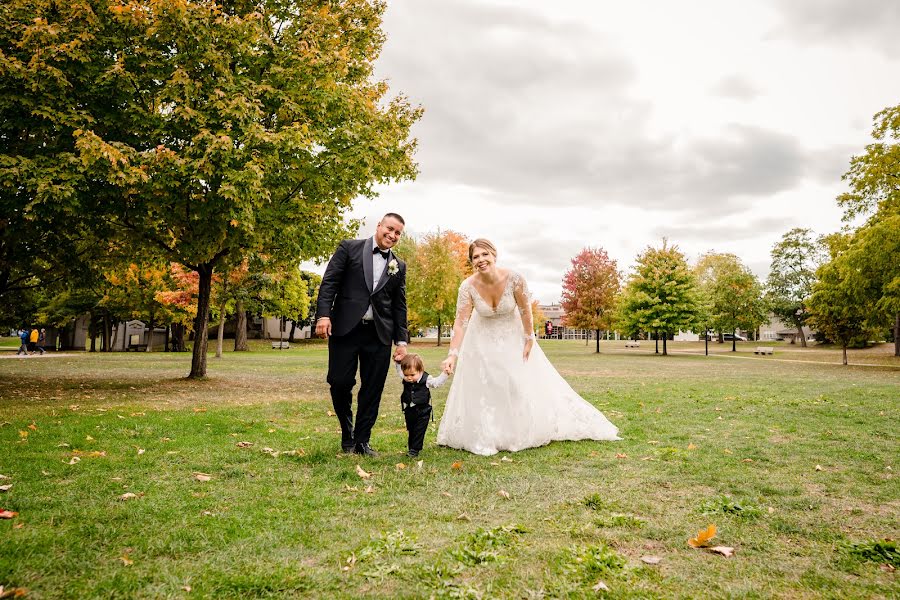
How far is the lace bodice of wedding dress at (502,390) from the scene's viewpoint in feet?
20.6

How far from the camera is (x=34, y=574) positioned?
2.79 m

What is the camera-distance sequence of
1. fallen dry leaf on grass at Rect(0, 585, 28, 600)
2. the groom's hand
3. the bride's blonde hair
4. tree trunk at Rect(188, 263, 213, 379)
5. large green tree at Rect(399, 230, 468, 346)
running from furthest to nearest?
large green tree at Rect(399, 230, 468, 346) → tree trunk at Rect(188, 263, 213, 379) → the bride's blonde hair → the groom's hand → fallen dry leaf on grass at Rect(0, 585, 28, 600)

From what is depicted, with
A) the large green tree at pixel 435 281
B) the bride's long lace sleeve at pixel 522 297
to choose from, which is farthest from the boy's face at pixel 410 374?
the large green tree at pixel 435 281

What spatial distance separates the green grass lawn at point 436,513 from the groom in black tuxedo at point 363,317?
723 mm

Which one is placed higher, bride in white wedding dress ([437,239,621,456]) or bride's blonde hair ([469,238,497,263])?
bride's blonde hair ([469,238,497,263])

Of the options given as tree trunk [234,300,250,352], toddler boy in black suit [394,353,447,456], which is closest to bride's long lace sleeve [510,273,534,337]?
toddler boy in black suit [394,353,447,456]

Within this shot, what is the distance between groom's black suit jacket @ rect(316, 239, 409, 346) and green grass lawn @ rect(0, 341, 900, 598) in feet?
4.95

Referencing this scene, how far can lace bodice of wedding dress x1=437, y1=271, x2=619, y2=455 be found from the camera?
629 cm

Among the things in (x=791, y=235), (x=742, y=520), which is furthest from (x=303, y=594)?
(x=791, y=235)

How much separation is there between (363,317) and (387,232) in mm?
991

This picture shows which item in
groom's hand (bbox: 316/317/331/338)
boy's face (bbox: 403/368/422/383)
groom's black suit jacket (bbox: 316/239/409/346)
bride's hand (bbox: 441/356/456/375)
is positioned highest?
groom's black suit jacket (bbox: 316/239/409/346)

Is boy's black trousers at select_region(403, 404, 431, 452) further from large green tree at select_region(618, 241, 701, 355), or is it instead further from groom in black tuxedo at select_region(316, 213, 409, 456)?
large green tree at select_region(618, 241, 701, 355)

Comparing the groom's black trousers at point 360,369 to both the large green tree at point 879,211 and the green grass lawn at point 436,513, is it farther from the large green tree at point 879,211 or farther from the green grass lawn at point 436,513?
the large green tree at point 879,211

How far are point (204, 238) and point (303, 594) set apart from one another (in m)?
11.3
